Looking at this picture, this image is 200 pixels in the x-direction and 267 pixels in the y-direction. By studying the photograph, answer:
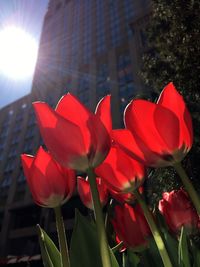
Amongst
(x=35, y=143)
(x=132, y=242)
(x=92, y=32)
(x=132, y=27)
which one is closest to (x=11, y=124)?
(x=35, y=143)

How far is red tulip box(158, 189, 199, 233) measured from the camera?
0.89m

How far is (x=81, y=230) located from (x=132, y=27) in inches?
1523

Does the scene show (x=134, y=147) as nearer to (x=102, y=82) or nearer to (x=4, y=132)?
(x=102, y=82)

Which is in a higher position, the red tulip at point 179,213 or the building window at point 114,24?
the building window at point 114,24

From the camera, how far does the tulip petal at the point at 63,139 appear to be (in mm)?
643

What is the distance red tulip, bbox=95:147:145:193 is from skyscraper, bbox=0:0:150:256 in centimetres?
2332

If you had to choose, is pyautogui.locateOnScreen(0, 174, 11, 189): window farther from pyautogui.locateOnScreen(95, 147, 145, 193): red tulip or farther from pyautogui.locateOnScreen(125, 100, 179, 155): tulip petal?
pyautogui.locateOnScreen(125, 100, 179, 155): tulip petal

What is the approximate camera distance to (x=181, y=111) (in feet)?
2.19

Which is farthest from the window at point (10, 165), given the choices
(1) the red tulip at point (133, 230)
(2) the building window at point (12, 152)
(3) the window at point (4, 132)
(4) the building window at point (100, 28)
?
(1) the red tulip at point (133, 230)

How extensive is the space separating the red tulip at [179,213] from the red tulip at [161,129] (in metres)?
0.30

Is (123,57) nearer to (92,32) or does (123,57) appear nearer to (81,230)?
(92,32)

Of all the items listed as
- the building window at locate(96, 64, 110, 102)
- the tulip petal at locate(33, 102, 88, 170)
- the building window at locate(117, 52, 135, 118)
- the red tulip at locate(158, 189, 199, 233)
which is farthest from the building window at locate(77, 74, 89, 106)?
the tulip petal at locate(33, 102, 88, 170)

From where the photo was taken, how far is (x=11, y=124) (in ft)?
152

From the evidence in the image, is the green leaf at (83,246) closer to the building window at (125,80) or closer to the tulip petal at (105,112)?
the tulip petal at (105,112)
